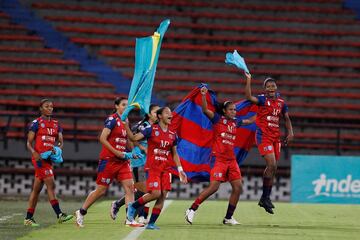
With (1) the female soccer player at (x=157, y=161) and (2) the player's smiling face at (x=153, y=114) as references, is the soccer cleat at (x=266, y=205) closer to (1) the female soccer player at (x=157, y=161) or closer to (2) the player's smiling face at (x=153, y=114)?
(2) the player's smiling face at (x=153, y=114)

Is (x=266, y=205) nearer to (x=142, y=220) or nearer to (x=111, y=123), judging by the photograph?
(x=142, y=220)

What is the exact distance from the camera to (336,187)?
22.2m

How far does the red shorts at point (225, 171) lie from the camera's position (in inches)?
534

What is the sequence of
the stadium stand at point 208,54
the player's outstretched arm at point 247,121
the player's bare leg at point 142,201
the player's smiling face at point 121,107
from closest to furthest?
the player's bare leg at point 142,201, the player's smiling face at point 121,107, the player's outstretched arm at point 247,121, the stadium stand at point 208,54

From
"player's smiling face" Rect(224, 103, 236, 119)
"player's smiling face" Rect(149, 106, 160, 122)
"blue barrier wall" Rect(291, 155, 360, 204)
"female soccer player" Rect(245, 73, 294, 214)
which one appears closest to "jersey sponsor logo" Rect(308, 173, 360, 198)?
"blue barrier wall" Rect(291, 155, 360, 204)

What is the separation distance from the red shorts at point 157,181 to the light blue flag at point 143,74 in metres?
0.83

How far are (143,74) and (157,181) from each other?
140 cm

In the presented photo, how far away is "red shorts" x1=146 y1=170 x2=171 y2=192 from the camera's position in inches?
479

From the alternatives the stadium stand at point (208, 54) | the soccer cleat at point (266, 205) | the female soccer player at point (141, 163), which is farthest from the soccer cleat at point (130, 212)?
the stadium stand at point (208, 54)

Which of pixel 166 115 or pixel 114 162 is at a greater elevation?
pixel 166 115

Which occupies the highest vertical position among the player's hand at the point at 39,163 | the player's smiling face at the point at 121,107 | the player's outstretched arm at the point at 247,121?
the player's smiling face at the point at 121,107

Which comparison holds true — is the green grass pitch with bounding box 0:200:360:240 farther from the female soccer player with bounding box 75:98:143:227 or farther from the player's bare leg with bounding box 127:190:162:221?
the female soccer player with bounding box 75:98:143:227

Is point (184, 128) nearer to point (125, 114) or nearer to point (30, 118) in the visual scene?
point (125, 114)

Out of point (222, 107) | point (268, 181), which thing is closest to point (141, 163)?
point (222, 107)
